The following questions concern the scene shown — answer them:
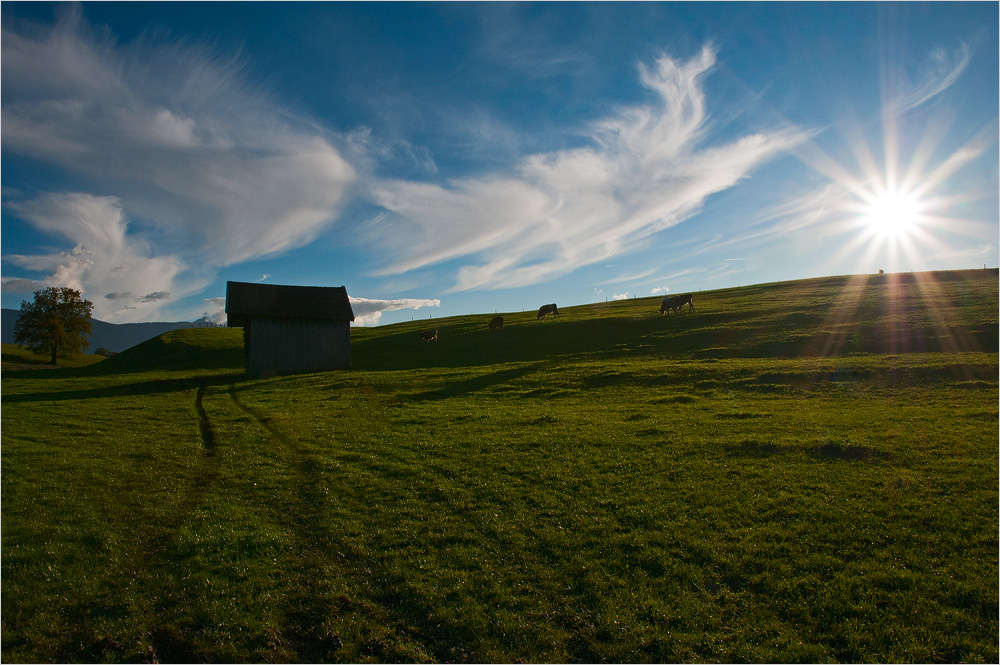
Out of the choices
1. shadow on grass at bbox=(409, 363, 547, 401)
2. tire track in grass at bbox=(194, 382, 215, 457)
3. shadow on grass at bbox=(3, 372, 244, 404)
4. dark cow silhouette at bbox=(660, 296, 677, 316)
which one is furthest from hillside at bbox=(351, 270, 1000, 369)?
tire track in grass at bbox=(194, 382, 215, 457)

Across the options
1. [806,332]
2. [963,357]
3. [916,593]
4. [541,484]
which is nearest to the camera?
[916,593]

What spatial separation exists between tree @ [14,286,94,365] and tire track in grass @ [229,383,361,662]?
8527cm

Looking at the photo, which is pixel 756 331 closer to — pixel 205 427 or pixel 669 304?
pixel 669 304

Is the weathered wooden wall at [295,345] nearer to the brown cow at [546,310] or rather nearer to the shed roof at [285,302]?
the shed roof at [285,302]

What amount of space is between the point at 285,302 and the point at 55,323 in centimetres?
5333

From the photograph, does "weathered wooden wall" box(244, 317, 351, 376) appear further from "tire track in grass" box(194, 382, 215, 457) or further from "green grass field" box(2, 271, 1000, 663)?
"green grass field" box(2, 271, 1000, 663)

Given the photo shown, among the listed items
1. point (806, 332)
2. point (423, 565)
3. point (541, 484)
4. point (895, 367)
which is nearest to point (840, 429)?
point (541, 484)

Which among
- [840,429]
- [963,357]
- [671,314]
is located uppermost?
[671,314]

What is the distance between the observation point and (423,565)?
9.75m

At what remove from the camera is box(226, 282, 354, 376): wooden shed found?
46.3 meters

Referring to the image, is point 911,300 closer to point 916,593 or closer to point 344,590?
point 916,593

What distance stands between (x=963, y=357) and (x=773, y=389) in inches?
485

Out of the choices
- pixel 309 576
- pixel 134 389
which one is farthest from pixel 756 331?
pixel 134 389

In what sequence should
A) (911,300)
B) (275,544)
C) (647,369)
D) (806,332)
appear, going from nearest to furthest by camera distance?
(275,544) → (647,369) → (806,332) → (911,300)
